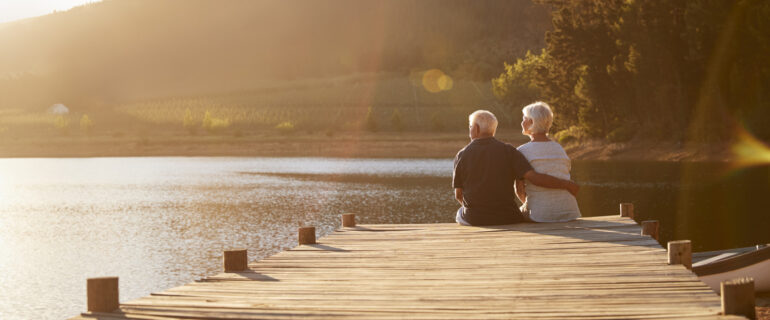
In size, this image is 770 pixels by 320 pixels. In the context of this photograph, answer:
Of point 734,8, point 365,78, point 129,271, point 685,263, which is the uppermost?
point 365,78

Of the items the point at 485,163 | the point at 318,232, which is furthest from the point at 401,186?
the point at 485,163

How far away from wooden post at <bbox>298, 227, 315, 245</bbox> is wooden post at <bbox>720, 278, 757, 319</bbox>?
5.19 metres

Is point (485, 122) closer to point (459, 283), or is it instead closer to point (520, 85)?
point (459, 283)

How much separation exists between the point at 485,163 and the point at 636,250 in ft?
6.95

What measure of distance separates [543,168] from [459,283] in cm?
325

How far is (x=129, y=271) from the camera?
17.8m

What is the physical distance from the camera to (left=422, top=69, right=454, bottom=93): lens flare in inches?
5669

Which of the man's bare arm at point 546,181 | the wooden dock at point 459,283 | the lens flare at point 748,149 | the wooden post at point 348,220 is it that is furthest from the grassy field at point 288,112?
the wooden dock at point 459,283

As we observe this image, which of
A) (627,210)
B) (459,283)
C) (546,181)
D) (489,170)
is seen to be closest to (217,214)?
(627,210)

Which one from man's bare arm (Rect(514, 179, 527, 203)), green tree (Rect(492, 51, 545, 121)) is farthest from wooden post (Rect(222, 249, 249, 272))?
green tree (Rect(492, 51, 545, 121))

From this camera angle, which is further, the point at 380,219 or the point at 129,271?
the point at 380,219

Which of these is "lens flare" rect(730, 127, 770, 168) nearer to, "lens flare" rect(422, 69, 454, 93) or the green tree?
the green tree

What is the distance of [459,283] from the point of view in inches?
266

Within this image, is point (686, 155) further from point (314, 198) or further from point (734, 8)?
point (314, 198)
